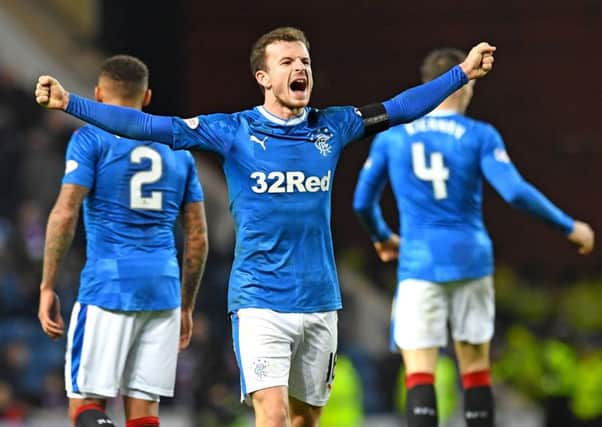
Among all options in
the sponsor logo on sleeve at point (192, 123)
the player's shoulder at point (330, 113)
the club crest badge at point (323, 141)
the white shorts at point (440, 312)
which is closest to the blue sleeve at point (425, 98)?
the player's shoulder at point (330, 113)

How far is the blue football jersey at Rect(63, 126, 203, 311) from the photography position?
5.55m

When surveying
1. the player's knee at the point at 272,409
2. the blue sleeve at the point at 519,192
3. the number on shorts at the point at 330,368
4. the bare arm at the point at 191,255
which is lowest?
the player's knee at the point at 272,409

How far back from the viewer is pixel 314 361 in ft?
16.5

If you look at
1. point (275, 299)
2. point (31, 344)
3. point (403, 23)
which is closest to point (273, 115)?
point (275, 299)

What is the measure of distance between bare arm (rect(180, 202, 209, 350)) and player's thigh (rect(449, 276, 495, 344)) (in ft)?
4.18

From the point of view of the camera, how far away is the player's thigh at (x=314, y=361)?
196 inches

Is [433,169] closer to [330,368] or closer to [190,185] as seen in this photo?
[190,185]

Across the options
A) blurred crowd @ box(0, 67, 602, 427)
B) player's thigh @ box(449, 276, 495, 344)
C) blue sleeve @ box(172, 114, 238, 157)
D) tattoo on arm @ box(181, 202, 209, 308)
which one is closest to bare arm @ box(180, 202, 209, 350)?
tattoo on arm @ box(181, 202, 209, 308)

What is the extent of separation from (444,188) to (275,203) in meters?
1.61

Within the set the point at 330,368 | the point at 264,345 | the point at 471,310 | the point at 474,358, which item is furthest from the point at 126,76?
the point at 474,358

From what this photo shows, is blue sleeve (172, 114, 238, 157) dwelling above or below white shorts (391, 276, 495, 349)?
above

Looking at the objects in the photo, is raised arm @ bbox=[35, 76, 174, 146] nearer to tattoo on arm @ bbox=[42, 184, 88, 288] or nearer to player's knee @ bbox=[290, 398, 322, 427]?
tattoo on arm @ bbox=[42, 184, 88, 288]

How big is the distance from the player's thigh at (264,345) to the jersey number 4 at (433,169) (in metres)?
1.63

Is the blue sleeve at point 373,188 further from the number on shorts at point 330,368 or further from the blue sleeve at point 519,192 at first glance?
the number on shorts at point 330,368
